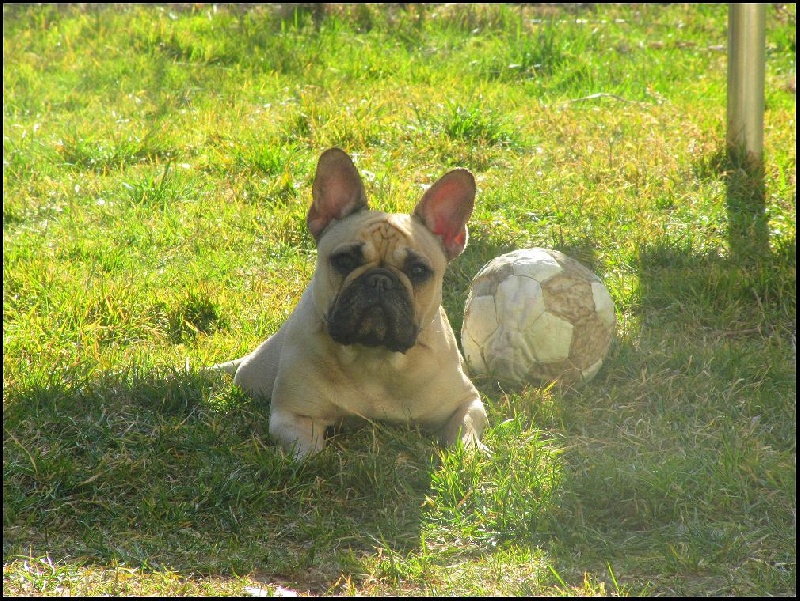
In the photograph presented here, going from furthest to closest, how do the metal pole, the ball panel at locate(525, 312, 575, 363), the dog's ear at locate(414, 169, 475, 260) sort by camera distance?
1. the metal pole
2. the ball panel at locate(525, 312, 575, 363)
3. the dog's ear at locate(414, 169, 475, 260)

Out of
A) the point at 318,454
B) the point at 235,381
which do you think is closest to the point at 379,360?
the point at 318,454

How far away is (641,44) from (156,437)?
721 cm

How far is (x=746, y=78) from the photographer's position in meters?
7.17

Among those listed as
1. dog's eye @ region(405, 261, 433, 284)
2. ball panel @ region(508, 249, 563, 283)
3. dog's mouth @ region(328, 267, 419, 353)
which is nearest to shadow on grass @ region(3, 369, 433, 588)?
dog's mouth @ region(328, 267, 419, 353)

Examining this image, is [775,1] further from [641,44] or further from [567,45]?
[567,45]

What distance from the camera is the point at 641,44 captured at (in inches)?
393

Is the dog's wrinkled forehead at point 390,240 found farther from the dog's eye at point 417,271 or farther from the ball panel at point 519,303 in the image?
the ball panel at point 519,303

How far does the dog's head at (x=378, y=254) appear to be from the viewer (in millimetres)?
4223

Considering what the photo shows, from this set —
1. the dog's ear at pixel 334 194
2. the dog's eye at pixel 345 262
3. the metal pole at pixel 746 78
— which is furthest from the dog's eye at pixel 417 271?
the metal pole at pixel 746 78

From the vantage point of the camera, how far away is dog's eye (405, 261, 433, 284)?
172 inches

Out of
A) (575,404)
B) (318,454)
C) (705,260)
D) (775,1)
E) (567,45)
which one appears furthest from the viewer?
(775,1)

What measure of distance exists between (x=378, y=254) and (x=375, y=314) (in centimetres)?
31

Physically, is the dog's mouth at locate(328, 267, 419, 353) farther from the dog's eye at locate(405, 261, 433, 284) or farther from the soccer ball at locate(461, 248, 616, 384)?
the soccer ball at locate(461, 248, 616, 384)

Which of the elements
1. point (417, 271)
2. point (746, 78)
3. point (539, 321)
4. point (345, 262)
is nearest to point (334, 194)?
point (345, 262)
